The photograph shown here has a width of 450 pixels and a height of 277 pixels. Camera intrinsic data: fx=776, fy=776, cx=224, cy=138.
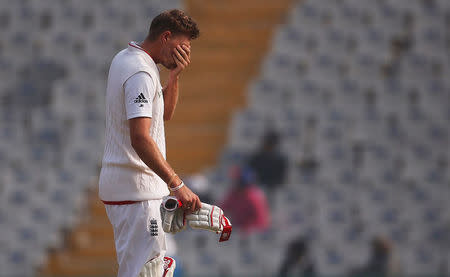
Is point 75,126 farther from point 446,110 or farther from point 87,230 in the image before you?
point 446,110

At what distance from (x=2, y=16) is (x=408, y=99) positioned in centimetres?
613

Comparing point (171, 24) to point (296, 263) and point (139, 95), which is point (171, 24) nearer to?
point (139, 95)

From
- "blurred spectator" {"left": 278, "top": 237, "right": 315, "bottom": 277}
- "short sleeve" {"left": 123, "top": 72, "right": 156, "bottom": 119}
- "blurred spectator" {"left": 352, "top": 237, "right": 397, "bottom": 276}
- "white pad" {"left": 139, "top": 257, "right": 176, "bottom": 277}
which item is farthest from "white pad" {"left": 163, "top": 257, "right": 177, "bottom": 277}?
"blurred spectator" {"left": 352, "top": 237, "right": 397, "bottom": 276}

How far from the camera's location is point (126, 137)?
3127mm

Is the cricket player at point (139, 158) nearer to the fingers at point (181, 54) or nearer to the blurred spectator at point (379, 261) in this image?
the fingers at point (181, 54)

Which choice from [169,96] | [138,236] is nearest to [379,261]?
[169,96]

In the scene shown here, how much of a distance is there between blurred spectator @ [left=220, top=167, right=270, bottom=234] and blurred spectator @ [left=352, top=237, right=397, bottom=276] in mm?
1293

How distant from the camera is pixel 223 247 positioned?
374 inches

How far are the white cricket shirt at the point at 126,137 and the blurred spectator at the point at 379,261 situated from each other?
20.4 ft

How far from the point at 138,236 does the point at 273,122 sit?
23.3ft

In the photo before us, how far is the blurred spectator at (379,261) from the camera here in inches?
351

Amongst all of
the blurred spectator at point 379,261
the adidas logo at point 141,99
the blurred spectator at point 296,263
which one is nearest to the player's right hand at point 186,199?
the adidas logo at point 141,99

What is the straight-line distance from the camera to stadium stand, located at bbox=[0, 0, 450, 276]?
31.2ft

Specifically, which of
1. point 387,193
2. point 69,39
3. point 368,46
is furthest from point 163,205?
point 69,39
